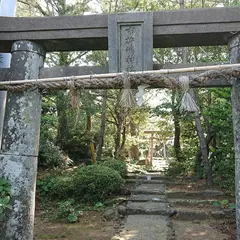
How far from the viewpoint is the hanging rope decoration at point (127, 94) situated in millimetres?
3291

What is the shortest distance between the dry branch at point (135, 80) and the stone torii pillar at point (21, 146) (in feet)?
0.49

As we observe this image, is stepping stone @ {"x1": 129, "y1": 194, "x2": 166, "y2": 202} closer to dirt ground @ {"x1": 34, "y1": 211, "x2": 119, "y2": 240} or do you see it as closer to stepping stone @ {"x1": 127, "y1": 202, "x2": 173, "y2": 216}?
stepping stone @ {"x1": 127, "y1": 202, "x2": 173, "y2": 216}

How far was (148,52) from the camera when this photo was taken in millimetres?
3496

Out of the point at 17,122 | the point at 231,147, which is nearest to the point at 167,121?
the point at 231,147

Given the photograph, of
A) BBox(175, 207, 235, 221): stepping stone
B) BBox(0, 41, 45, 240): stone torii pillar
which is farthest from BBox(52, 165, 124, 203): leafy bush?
BBox(0, 41, 45, 240): stone torii pillar

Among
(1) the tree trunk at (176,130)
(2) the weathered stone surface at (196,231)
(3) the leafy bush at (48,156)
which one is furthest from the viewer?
(1) the tree trunk at (176,130)

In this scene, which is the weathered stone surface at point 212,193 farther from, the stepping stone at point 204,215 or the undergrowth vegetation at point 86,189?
the undergrowth vegetation at point 86,189

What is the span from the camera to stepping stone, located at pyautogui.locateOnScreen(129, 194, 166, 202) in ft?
24.2

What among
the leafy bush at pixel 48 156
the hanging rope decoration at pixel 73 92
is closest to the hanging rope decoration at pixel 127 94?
the hanging rope decoration at pixel 73 92

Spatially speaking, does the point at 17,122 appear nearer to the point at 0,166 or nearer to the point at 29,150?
the point at 29,150

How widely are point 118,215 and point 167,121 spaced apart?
10150mm

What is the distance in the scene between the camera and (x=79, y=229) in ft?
18.2

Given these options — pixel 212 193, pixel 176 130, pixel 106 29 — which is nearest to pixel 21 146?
pixel 106 29

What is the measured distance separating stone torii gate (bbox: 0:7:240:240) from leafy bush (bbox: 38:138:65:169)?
661 centimetres
